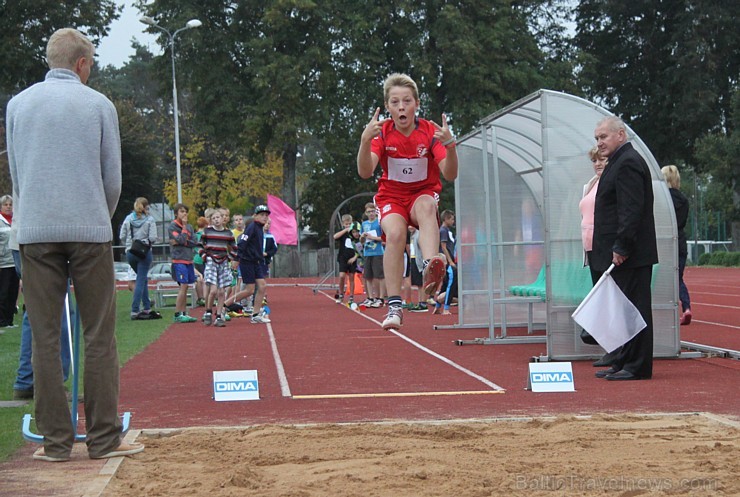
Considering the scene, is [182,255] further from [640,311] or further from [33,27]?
[33,27]

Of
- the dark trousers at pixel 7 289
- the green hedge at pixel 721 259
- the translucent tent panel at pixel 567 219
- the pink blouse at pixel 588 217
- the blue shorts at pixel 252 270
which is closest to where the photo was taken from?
the pink blouse at pixel 588 217

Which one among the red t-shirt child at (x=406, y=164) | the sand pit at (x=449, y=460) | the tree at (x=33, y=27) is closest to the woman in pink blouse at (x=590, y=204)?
the red t-shirt child at (x=406, y=164)

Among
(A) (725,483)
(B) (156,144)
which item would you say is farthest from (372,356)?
(B) (156,144)

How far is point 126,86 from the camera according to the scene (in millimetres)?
80000

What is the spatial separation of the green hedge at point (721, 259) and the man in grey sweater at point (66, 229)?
125 ft

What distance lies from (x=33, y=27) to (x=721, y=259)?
28.2m

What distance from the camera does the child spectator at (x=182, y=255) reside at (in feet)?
56.2

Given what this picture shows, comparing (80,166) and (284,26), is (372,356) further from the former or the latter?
(284,26)

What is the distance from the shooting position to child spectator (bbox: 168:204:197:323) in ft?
56.2

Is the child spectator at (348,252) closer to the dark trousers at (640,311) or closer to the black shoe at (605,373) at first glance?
the black shoe at (605,373)

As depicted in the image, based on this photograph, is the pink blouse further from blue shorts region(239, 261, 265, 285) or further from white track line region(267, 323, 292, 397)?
blue shorts region(239, 261, 265, 285)

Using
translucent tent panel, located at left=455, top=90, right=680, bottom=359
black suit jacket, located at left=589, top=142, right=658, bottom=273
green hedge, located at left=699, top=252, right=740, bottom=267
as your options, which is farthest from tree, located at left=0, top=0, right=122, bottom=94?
black suit jacket, located at left=589, top=142, right=658, bottom=273

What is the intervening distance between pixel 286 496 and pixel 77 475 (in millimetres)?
1298

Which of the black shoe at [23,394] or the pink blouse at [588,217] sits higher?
the pink blouse at [588,217]
